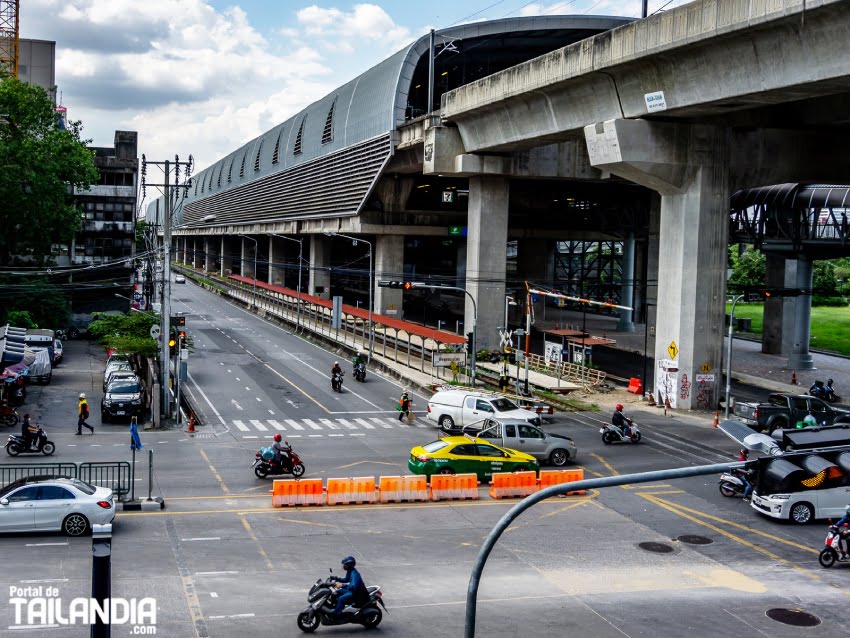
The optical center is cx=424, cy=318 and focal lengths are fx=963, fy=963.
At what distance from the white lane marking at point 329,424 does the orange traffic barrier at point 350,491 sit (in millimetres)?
13288

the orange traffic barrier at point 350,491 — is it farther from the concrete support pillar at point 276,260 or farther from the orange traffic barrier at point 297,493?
the concrete support pillar at point 276,260

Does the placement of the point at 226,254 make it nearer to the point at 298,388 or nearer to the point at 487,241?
the point at 487,241

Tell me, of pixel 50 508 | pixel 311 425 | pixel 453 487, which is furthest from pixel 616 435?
pixel 50 508

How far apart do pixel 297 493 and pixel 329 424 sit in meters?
15.0

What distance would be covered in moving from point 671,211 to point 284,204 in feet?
218

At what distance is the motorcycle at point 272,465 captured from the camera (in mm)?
28703

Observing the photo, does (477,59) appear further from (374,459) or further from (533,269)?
(374,459)

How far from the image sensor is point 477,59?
73562 mm

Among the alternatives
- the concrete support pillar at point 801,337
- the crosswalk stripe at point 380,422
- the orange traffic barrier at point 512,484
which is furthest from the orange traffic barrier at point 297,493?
the concrete support pillar at point 801,337

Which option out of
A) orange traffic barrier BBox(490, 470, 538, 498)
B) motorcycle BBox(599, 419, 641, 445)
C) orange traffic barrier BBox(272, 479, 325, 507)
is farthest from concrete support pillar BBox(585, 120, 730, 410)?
orange traffic barrier BBox(272, 479, 325, 507)

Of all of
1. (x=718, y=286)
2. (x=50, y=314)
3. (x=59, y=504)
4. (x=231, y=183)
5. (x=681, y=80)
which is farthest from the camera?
(x=231, y=183)

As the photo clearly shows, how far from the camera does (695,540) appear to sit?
76.3ft

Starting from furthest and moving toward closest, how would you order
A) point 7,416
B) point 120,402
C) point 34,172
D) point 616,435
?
point 34,172, point 120,402, point 7,416, point 616,435

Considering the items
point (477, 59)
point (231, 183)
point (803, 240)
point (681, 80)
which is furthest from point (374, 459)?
point (231, 183)
